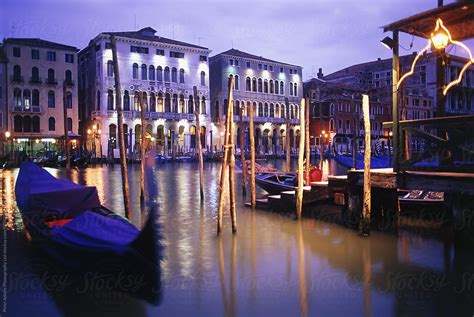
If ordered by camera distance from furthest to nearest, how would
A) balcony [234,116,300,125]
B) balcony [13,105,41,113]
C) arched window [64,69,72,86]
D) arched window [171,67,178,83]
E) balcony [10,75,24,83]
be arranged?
balcony [234,116,300,125] < arched window [171,67,178,83] < arched window [64,69,72,86] < balcony [13,105,41,113] < balcony [10,75,24,83]

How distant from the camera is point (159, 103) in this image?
1457 inches

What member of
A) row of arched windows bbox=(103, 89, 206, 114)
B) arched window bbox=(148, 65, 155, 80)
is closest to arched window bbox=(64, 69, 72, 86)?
row of arched windows bbox=(103, 89, 206, 114)

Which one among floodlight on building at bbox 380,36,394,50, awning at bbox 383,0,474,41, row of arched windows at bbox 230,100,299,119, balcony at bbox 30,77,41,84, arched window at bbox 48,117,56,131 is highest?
balcony at bbox 30,77,41,84

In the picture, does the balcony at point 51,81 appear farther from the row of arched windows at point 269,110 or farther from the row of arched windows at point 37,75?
the row of arched windows at point 269,110

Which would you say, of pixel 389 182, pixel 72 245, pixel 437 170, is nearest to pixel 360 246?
pixel 389 182

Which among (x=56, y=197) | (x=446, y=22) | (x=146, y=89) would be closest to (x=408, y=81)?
(x=146, y=89)

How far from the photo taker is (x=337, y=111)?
1692 inches

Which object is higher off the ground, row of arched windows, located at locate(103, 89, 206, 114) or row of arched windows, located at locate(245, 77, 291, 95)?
row of arched windows, located at locate(245, 77, 291, 95)

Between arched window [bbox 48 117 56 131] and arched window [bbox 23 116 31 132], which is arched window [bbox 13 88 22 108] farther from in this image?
arched window [bbox 48 117 56 131]

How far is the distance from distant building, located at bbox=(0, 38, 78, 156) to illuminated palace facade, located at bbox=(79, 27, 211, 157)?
2130mm

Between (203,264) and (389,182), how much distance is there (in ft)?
10.2

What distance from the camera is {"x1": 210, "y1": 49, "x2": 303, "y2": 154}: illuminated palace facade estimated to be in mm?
40500

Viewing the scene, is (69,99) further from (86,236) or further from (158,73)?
(86,236)

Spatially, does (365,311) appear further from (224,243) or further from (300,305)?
(224,243)
